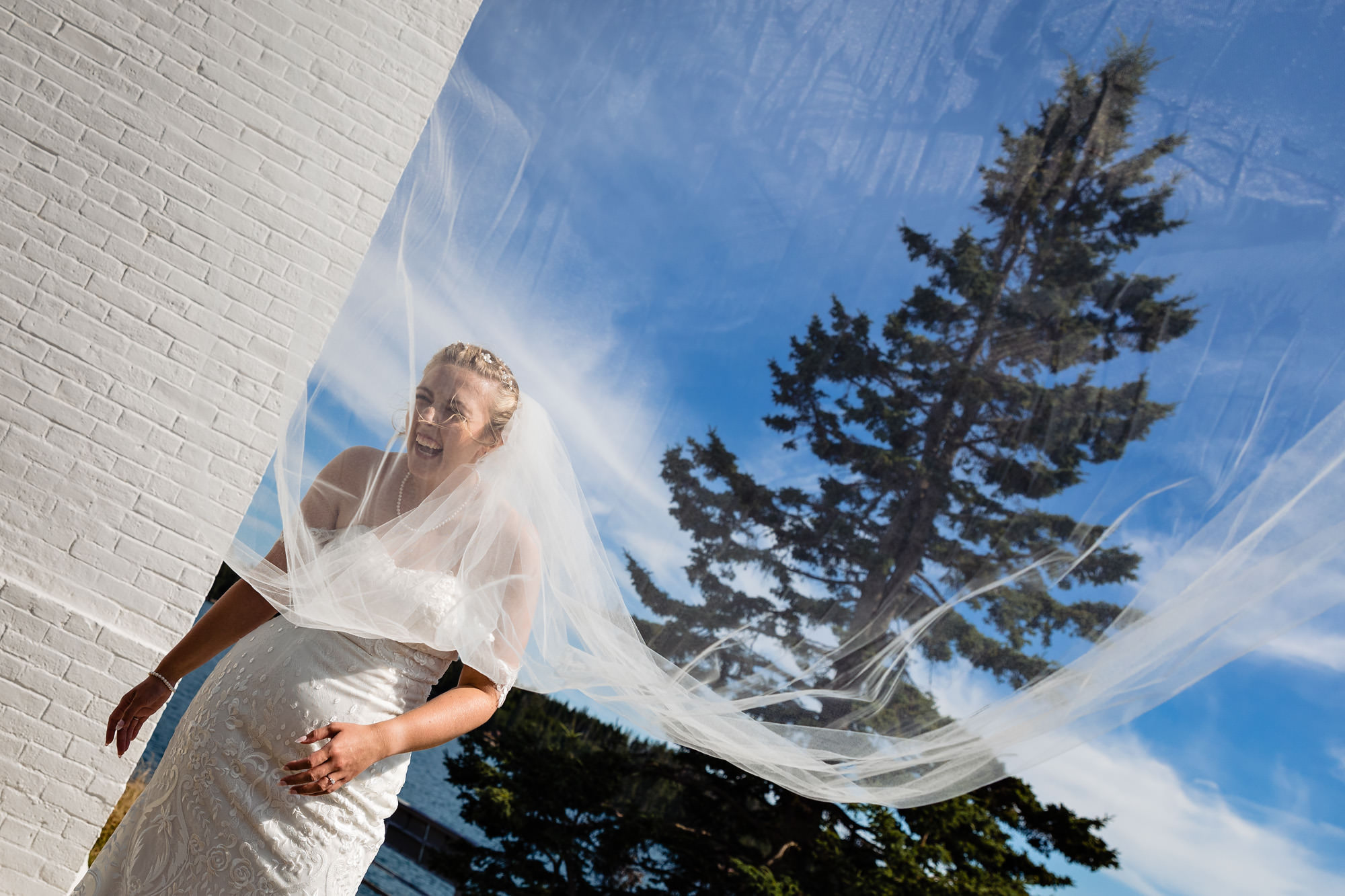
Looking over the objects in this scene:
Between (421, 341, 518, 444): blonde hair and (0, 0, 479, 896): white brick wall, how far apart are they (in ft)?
4.37

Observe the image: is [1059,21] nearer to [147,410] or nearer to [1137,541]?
[1137,541]

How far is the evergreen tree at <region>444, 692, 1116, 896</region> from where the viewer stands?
12.5 ft

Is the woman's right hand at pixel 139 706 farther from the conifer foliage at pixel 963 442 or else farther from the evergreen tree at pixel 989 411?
the evergreen tree at pixel 989 411

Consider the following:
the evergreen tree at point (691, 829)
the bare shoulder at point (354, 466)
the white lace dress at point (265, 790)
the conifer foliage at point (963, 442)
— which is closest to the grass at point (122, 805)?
the white lace dress at point (265, 790)

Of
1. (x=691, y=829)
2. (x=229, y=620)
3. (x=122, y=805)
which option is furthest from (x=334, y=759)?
(x=691, y=829)

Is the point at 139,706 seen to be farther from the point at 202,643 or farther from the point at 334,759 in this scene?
the point at 334,759

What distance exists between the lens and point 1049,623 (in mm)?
939

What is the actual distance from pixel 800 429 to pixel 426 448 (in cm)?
61

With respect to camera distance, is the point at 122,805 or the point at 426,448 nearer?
the point at 426,448

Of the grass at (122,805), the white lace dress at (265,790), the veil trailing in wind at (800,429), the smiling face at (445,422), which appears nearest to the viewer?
the veil trailing in wind at (800,429)

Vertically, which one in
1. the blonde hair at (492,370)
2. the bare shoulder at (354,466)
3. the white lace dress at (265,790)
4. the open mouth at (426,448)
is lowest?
the white lace dress at (265,790)

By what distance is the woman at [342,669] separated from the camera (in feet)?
3.83

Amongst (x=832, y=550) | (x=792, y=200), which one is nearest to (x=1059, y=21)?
(x=792, y=200)

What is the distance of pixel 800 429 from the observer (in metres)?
1.04
